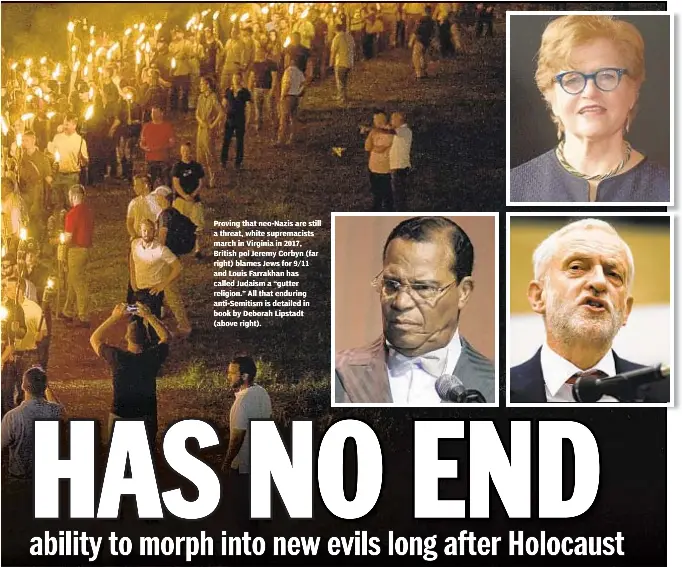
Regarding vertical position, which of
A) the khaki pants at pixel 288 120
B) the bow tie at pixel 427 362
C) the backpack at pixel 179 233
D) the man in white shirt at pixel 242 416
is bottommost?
the man in white shirt at pixel 242 416

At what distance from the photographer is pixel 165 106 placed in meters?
3.87

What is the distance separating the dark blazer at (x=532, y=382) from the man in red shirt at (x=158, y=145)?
190 centimetres

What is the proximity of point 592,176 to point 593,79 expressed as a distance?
45 cm

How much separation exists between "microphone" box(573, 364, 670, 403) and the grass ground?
957mm

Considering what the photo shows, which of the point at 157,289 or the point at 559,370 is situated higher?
the point at 157,289

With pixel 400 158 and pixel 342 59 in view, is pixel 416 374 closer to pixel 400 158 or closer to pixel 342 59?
pixel 400 158

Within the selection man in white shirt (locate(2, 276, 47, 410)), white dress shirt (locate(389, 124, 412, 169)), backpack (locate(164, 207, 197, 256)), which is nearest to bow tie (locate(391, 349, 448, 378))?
white dress shirt (locate(389, 124, 412, 169))

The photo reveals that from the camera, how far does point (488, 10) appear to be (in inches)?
152

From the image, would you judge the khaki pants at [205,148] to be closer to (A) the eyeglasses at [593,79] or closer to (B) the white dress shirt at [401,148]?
(B) the white dress shirt at [401,148]

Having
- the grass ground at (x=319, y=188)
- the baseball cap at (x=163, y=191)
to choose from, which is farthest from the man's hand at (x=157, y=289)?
the baseball cap at (x=163, y=191)

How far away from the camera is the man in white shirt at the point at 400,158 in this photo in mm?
3852

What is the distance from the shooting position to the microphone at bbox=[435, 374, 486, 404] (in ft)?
12.6

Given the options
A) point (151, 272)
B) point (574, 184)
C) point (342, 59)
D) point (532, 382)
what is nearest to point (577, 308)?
point (532, 382)

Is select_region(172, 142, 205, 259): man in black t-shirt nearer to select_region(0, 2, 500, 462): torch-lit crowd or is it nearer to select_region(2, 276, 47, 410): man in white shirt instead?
select_region(0, 2, 500, 462): torch-lit crowd
